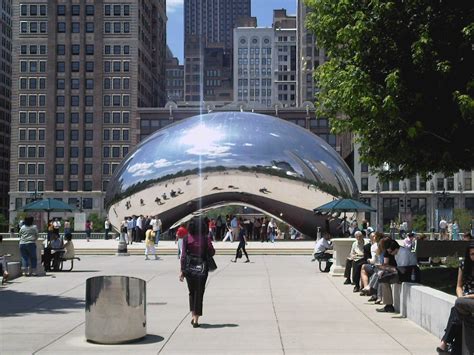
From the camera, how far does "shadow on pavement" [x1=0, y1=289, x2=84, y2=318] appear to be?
→ 12515mm

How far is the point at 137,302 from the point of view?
946 centimetres

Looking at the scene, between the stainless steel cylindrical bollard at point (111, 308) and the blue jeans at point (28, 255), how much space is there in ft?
32.0

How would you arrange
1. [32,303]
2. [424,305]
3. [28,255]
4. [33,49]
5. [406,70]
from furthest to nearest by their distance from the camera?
[33,49]
[28,255]
[406,70]
[32,303]
[424,305]

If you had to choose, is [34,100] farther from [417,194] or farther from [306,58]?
[417,194]

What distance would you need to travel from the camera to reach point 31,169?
403ft

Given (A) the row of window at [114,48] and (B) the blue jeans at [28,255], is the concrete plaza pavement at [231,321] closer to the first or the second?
(B) the blue jeans at [28,255]

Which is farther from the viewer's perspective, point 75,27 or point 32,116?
point 75,27

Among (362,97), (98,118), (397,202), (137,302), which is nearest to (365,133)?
(362,97)

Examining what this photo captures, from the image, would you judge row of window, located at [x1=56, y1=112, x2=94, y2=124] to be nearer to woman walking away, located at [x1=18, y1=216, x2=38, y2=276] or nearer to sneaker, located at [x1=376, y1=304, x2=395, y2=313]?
woman walking away, located at [x1=18, y1=216, x2=38, y2=276]

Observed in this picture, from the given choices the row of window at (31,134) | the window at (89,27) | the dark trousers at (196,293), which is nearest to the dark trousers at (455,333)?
the dark trousers at (196,293)

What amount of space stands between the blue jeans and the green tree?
8844mm

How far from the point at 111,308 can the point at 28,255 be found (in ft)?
34.5

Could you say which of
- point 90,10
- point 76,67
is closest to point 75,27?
point 90,10

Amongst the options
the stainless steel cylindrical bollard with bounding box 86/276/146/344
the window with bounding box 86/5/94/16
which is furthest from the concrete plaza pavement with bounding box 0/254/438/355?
the window with bounding box 86/5/94/16
